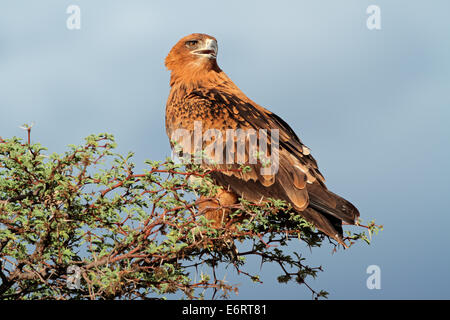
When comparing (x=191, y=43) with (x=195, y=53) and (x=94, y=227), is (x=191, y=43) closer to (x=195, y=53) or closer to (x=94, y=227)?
(x=195, y=53)

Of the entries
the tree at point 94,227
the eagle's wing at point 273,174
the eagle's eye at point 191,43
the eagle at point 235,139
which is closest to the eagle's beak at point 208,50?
the eagle at point 235,139

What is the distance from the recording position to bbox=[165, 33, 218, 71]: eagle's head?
834 centimetres

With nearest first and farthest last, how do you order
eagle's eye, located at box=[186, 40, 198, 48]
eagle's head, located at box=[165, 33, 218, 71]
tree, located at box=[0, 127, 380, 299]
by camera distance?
tree, located at box=[0, 127, 380, 299], eagle's head, located at box=[165, 33, 218, 71], eagle's eye, located at box=[186, 40, 198, 48]

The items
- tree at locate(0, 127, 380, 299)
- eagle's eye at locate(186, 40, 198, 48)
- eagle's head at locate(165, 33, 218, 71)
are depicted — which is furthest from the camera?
eagle's eye at locate(186, 40, 198, 48)

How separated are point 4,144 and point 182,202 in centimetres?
174

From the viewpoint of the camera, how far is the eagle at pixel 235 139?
20.2 feet

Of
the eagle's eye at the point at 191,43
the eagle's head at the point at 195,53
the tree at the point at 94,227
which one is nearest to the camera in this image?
the tree at the point at 94,227

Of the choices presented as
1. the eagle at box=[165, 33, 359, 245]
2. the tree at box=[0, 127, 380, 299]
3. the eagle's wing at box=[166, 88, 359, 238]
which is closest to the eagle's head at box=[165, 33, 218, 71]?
the eagle at box=[165, 33, 359, 245]

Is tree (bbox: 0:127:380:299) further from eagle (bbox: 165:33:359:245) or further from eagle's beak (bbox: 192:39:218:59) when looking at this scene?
eagle's beak (bbox: 192:39:218:59)

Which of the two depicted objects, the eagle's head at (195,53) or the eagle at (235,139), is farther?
the eagle's head at (195,53)

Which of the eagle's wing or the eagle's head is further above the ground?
the eagle's head

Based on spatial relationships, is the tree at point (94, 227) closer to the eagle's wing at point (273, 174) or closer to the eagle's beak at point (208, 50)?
the eagle's wing at point (273, 174)

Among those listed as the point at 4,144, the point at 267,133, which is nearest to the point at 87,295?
the point at 4,144

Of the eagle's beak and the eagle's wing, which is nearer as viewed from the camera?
the eagle's wing
